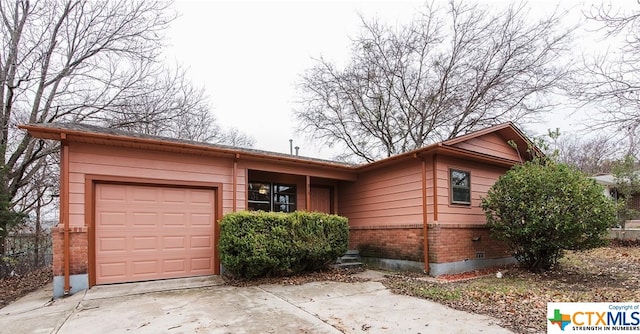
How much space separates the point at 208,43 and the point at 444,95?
402 inches

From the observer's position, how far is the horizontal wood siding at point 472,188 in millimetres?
8172

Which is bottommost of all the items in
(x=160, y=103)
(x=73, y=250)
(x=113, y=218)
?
(x=73, y=250)

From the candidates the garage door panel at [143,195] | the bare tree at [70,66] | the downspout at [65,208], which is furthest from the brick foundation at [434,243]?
the bare tree at [70,66]

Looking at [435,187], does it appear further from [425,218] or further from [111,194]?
[111,194]

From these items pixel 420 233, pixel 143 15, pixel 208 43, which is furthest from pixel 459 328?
pixel 208 43

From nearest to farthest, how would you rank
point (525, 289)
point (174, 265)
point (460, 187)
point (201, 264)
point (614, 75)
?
1. point (525, 289)
2. point (614, 75)
3. point (174, 265)
4. point (201, 264)
5. point (460, 187)

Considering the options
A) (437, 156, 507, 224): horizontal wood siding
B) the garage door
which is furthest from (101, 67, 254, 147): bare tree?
(437, 156, 507, 224): horizontal wood siding

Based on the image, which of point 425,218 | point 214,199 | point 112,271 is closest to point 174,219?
point 214,199

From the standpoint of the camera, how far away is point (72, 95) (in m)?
10.9

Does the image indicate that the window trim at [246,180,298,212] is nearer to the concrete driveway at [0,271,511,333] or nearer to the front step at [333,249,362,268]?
the front step at [333,249,362,268]

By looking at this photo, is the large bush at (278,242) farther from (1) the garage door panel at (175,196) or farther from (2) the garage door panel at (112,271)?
(2) the garage door panel at (112,271)

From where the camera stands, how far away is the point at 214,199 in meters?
7.90

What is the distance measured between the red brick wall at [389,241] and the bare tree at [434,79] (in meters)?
8.28

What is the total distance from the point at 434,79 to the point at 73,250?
48.0 feet
